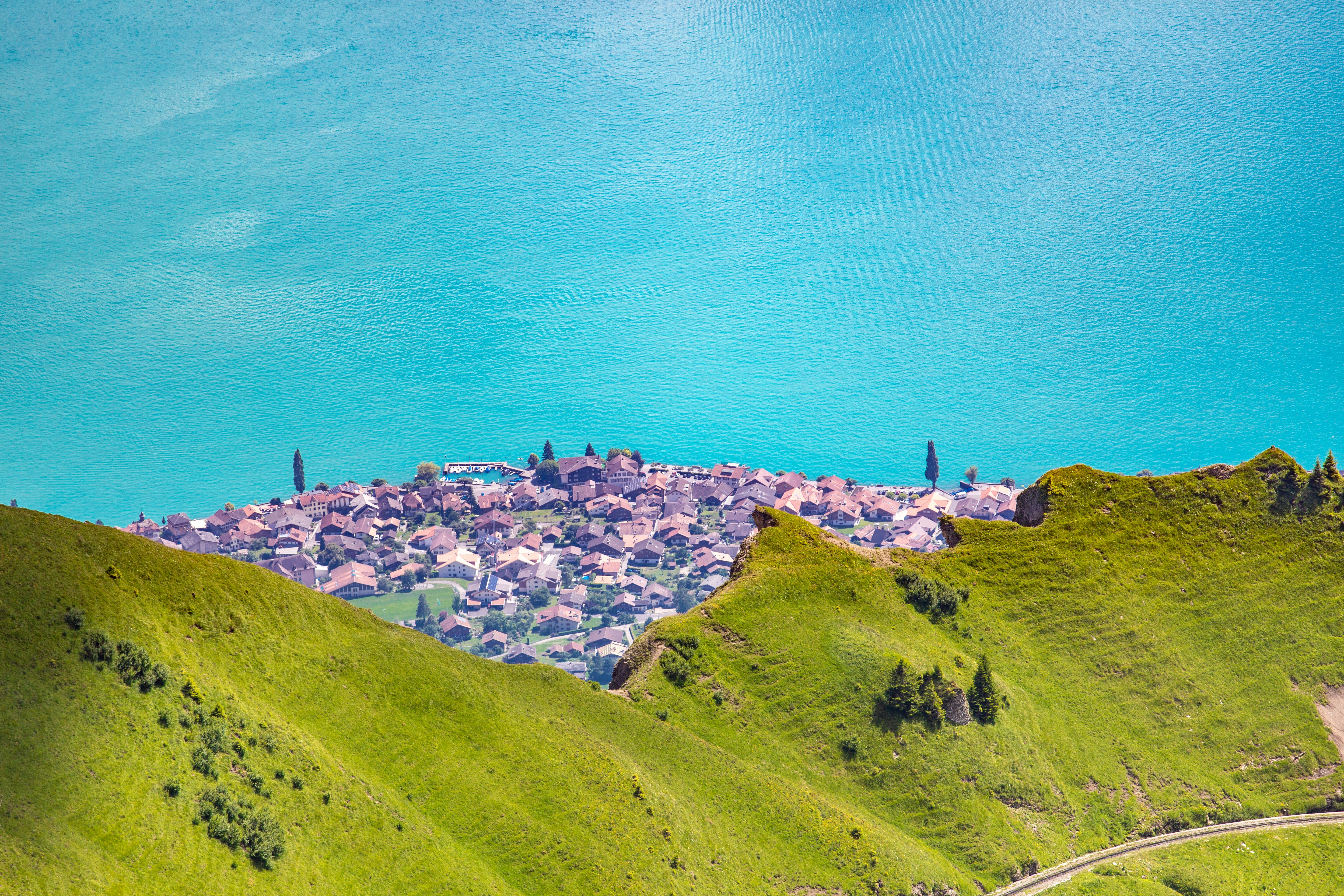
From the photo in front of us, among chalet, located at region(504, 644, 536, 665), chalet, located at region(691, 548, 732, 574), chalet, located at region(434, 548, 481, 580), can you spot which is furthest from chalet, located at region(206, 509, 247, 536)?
chalet, located at region(691, 548, 732, 574)

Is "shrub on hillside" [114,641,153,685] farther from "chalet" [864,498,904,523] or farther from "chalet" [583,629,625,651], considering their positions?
"chalet" [864,498,904,523]

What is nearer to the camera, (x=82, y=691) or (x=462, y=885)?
(x=82, y=691)

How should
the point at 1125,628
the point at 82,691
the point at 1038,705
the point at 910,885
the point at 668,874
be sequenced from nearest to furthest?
the point at 82,691 → the point at 668,874 → the point at 910,885 → the point at 1038,705 → the point at 1125,628

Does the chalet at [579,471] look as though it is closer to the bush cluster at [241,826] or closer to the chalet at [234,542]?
the chalet at [234,542]

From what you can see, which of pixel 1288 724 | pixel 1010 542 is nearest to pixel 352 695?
pixel 1010 542

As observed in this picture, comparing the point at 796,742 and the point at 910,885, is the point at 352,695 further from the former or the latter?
the point at 910,885

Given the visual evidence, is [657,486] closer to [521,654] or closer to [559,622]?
[559,622]
